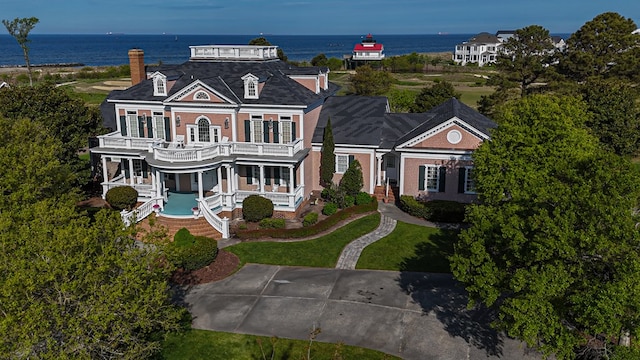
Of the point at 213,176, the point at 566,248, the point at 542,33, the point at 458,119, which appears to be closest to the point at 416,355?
the point at 566,248

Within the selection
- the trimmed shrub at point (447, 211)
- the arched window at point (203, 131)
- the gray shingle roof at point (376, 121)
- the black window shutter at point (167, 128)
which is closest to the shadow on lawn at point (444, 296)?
the trimmed shrub at point (447, 211)

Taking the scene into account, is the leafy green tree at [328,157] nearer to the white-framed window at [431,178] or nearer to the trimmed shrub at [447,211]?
the white-framed window at [431,178]

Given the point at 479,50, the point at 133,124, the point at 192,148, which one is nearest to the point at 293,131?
the point at 192,148

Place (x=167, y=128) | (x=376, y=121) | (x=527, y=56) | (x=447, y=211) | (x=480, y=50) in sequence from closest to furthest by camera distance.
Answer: (x=447, y=211) → (x=167, y=128) → (x=376, y=121) → (x=527, y=56) → (x=480, y=50)

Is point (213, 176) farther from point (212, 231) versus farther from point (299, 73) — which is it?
point (299, 73)

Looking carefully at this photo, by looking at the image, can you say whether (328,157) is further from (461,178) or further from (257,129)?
(461,178)

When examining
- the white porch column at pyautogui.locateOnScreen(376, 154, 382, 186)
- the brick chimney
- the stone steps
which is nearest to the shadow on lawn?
the white porch column at pyautogui.locateOnScreen(376, 154, 382, 186)

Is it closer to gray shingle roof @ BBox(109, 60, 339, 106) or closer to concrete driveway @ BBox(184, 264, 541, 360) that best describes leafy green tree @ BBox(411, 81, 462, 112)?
gray shingle roof @ BBox(109, 60, 339, 106)
